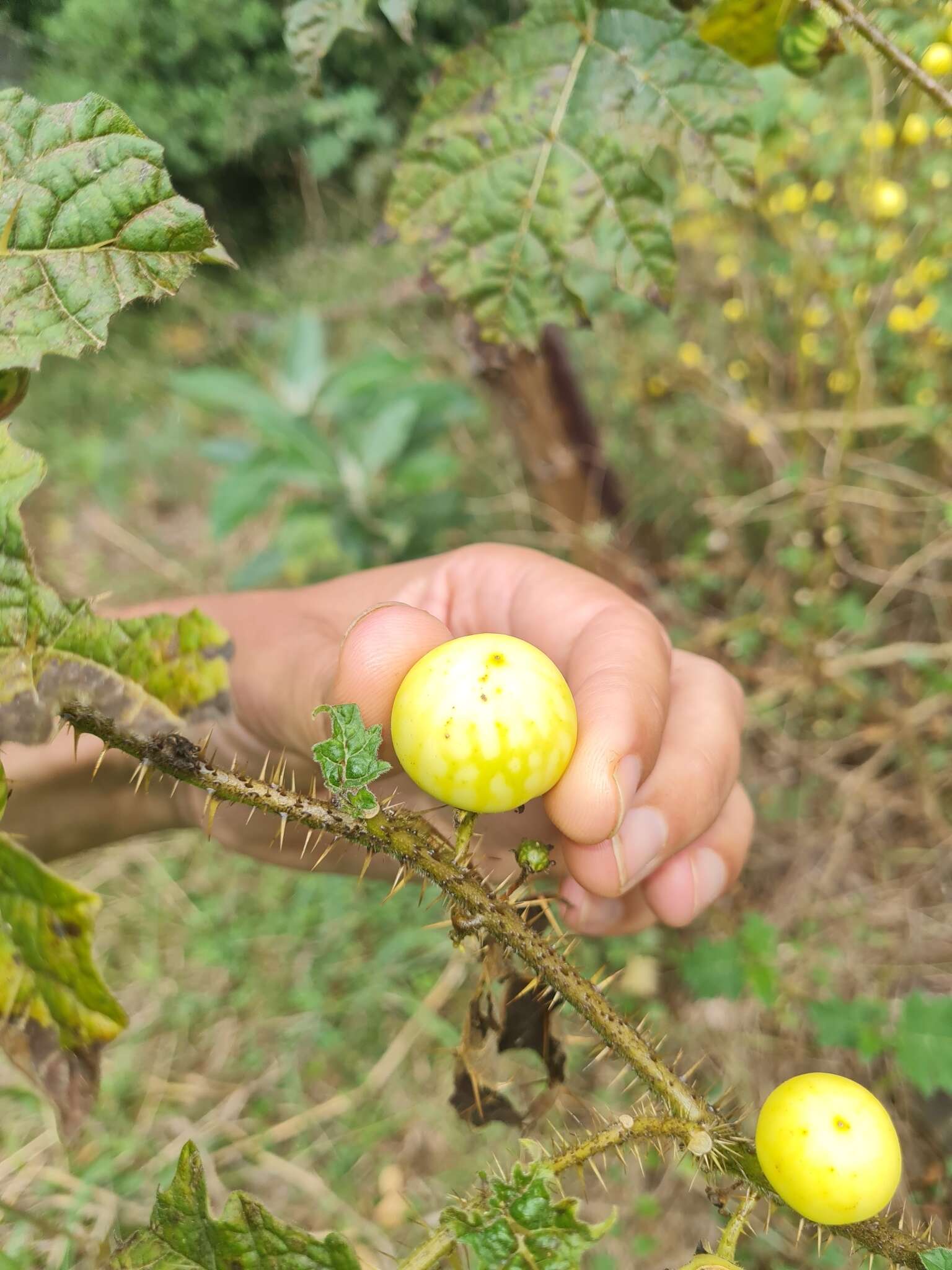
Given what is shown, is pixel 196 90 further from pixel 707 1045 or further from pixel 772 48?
pixel 707 1045

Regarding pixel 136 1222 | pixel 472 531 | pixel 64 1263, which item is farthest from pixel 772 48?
pixel 136 1222

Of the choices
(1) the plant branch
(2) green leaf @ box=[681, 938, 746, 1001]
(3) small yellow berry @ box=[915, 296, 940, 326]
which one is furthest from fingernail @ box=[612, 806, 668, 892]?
(3) small yellow berry @ box=[915, 296, 940, 326]

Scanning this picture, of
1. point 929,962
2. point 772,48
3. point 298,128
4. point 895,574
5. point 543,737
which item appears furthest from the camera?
point 895,574

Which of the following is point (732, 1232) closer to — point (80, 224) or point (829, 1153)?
point (829, 1153)

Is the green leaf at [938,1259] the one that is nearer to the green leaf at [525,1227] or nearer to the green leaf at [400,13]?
the green leaf at [525,1227]

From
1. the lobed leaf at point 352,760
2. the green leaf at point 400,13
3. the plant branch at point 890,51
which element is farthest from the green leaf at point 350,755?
the plant branch at point 890,51

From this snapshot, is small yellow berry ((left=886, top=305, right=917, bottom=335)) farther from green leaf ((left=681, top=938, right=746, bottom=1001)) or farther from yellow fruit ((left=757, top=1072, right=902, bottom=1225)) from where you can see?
yellow fruit ((left=757, top=1072, right=902, bottom=1225))
